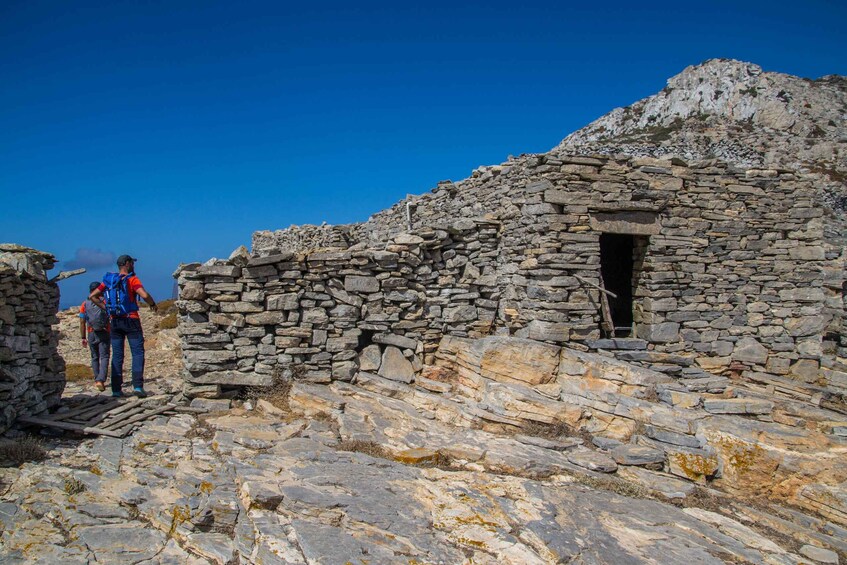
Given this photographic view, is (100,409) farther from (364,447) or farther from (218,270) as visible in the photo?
(364,447)

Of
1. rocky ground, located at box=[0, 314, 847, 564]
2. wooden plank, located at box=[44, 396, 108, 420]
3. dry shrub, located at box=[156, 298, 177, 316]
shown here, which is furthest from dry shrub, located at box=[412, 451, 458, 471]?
dry shrub, located at box=[156, 298, 177, 316]

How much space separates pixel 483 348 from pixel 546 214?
294cm

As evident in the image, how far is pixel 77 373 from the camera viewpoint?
40.6 ft

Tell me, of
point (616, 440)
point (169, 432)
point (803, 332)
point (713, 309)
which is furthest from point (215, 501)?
point (803, 332)

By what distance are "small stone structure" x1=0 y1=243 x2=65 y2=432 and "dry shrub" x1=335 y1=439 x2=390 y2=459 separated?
16.4ft

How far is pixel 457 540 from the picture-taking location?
479cm

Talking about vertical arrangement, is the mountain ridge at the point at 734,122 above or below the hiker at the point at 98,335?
above

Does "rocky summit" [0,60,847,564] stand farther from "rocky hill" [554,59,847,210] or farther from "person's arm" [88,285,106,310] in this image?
"rocky hill" [554,59,847,210]

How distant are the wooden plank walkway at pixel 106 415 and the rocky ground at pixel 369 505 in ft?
0.73

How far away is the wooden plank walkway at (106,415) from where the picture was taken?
23.9 feet

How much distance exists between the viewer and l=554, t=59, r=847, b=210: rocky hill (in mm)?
26469

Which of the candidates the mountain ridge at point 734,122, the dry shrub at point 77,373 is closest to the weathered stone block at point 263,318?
the dry shrub at point 77,373

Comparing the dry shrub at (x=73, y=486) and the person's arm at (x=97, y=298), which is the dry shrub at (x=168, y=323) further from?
the dry shrub at (x=73, y=486)

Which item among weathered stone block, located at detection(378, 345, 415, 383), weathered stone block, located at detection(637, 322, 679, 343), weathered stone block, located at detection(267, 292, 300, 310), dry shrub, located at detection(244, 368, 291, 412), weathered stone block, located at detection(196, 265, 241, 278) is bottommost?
dry shrub, located at detection(244, 368, 291, 412)
